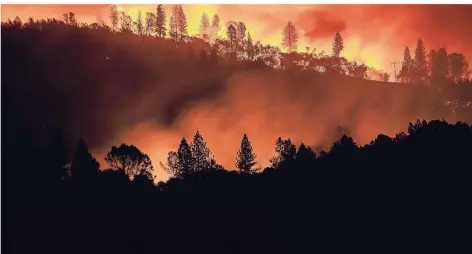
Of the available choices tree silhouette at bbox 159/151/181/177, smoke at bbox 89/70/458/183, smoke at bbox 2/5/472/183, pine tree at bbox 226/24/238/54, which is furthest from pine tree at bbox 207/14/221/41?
tree silhouette at bbox 159/151/181/177

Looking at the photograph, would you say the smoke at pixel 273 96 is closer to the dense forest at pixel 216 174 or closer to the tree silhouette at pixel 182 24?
the dense forest at pixel 216 174

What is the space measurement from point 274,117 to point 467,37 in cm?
1688

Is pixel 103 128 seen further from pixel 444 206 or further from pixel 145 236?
pixel 444 206

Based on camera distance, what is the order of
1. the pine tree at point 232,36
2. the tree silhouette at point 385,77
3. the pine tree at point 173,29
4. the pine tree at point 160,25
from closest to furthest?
1. the pine tree at point 232,36
2. the tree silhouette at point 385,77
3. the pine tree at point 173,29
4. the pine tree at point 160,25

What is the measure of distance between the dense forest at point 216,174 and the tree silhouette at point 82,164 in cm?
8

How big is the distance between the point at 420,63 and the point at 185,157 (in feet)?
55.9

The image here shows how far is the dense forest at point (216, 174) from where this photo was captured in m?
25.1

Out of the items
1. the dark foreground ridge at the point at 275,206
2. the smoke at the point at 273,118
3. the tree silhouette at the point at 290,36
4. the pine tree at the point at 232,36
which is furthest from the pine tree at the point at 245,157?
the tree silhouette at the point at 290,36

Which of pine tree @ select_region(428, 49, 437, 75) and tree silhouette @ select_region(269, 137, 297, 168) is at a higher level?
pine tree @ select_region(428, 49, 437, 75)

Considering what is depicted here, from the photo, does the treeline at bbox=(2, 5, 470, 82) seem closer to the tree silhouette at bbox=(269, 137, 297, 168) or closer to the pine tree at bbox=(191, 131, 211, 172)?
the tree silhouette at bbox=(269, 137, 297, 168)

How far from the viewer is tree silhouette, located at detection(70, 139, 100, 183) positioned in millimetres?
31170

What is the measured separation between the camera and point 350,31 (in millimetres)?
26312

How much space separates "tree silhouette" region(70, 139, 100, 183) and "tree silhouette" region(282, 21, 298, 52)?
14.5 meters

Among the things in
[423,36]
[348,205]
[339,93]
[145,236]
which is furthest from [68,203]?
[339,93]
